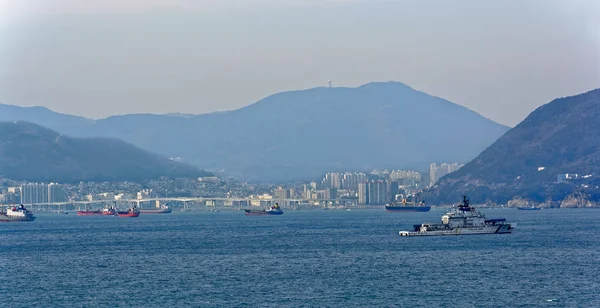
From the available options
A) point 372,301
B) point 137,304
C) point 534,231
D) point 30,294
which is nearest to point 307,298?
point 372,301

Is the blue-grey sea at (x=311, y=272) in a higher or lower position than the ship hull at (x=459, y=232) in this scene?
lower

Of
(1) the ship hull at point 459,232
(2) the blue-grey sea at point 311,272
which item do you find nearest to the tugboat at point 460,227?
(1) the ship hull at point 459,232

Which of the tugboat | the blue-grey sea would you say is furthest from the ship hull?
the blue-grey sea

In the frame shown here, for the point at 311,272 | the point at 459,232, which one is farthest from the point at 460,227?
the point at 311,272

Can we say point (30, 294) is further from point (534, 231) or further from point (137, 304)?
point (534, 231)

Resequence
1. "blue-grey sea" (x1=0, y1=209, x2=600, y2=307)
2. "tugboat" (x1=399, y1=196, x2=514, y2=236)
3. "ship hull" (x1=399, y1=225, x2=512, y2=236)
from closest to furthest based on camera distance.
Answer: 1. "blue-grey sea" (x1=0, y1=209, x2=600, y2=307)
2. "ship hull" (x1=399, y1=225, x2=512, y2=236)
3. "tugboat" (x1=399, y1=196, x2=514, y2=236)

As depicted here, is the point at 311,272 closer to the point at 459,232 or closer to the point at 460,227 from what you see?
the point at 459,232

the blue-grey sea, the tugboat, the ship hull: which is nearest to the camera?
the blue-grey sea

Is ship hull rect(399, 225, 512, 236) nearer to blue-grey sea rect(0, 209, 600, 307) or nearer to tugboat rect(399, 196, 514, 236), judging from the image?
tugboat rect(399, 196, 514, 236)

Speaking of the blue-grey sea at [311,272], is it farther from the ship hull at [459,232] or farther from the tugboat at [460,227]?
the tugboat at [460,227]
